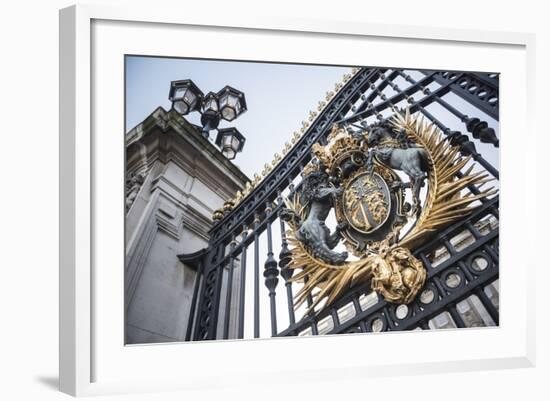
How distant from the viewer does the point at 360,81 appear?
11.3 feet

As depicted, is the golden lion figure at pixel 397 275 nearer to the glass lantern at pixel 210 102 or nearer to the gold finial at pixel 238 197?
the gold finial at pixel 238 197

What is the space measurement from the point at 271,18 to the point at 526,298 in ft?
7.25

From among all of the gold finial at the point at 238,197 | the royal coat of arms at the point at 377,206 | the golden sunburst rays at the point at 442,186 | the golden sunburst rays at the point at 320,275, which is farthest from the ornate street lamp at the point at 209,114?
the golden sunburst rays at the point at 442,186

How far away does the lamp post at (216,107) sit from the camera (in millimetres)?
3117

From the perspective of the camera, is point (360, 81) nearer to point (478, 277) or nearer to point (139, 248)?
point (478, 277)

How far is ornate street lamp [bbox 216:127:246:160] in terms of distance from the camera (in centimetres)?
340

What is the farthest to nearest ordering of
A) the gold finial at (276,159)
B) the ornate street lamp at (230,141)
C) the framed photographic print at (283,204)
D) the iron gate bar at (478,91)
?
1. the gold finial at (276,159)
2. the ornate street lamp at (230,141)
3. the iron gate bar at (478,91)
4. the framed photographic print at (283,204)

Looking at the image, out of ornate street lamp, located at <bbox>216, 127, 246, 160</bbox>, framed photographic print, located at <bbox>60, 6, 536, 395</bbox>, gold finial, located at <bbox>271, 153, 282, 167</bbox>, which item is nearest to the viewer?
framed photographic print, located at <bbox>60, 6, 536, 395</bbox>

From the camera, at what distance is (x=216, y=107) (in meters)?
3.29

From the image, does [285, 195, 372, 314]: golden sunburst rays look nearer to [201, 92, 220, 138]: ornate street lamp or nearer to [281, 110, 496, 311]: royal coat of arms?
[281, 110, 496, 311]: royal coat of arms

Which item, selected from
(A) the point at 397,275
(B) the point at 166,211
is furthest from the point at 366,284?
(B) the point at 166,211

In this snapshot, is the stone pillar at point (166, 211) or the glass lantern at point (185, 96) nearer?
the stone pillar at point (166, 211)

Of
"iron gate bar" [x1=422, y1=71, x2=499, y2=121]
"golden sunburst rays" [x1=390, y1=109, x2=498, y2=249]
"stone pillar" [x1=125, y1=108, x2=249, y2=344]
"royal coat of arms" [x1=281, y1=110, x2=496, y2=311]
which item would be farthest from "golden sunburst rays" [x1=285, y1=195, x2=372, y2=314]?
"iron gate bar" [x1=422, y1=71, x2=499, y2=121]

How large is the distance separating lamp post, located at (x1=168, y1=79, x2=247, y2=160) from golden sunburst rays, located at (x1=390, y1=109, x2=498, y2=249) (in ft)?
3.51
